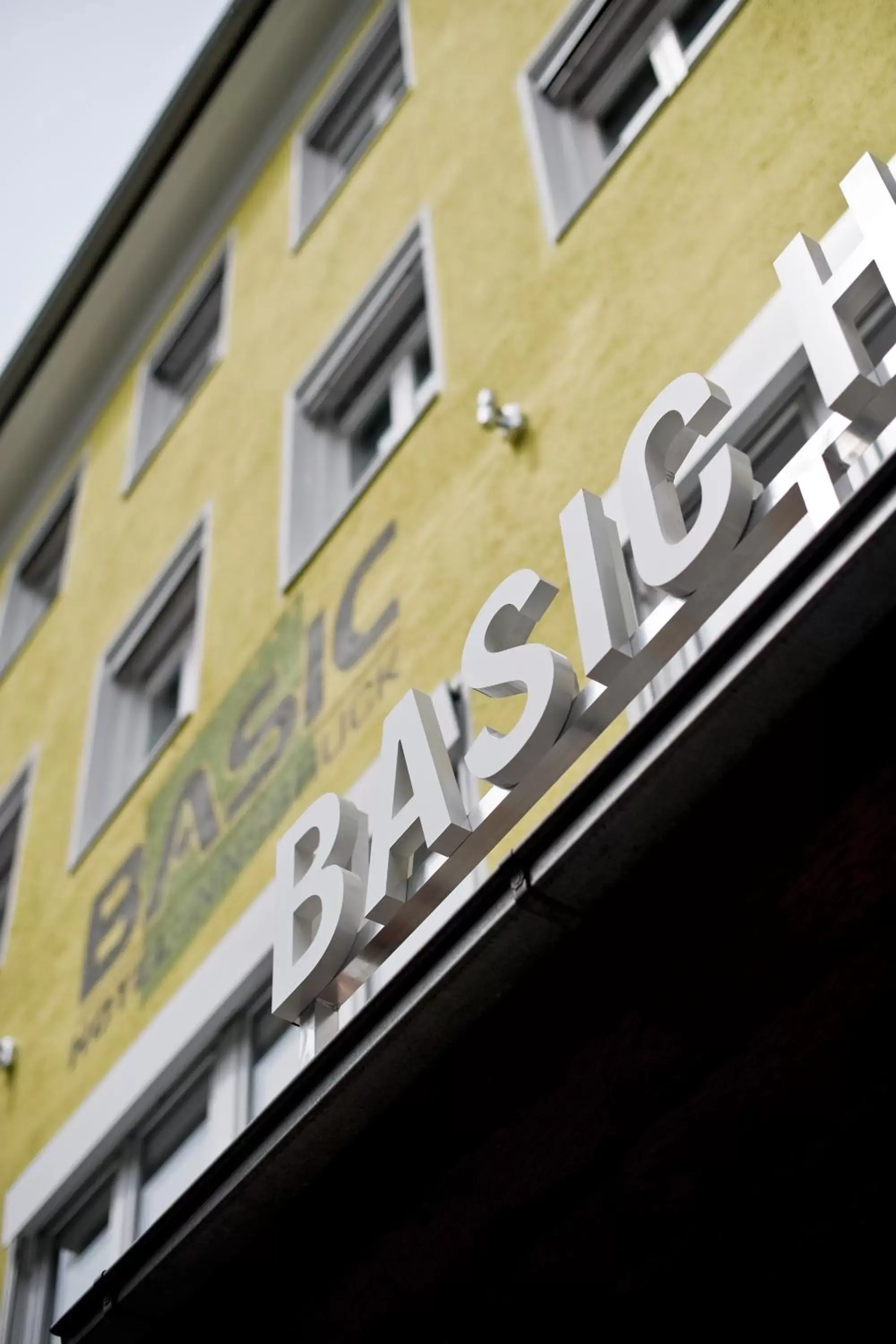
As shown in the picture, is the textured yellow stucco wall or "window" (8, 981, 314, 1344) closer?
the textured yellow stucco wall

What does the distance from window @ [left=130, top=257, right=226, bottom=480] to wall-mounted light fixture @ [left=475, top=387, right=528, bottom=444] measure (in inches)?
227

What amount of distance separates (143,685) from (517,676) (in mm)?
7501

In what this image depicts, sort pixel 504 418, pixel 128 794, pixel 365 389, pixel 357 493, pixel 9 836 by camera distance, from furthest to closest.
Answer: pixel 9 836
pixel 365 389
pixel 128 794
pixel 357 493
pixel 504 418

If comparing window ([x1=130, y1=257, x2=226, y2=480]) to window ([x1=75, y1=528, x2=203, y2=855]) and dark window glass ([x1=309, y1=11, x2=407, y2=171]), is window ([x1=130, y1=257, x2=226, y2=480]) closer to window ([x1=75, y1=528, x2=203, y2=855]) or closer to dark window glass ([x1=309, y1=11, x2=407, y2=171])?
dark window glass ([x1=309, y1=11, x2=407, y2=171])

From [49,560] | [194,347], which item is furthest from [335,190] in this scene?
[49,560]

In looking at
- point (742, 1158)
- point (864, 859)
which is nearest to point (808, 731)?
point (864, 859)

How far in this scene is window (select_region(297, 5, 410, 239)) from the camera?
12094mm

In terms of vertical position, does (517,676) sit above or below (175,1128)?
below

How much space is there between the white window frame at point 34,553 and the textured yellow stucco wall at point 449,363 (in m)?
0.66

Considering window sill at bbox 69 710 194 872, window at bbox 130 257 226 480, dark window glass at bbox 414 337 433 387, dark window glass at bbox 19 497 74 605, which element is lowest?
window sill at bbox 69 710 194 872

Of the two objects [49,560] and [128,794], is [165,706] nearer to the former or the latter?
[128,794]

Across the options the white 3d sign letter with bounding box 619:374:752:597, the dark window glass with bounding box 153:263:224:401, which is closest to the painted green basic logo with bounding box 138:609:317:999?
the white 3d sign letter with bounding box 619:374:752:597

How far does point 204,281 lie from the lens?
13508 millimetres

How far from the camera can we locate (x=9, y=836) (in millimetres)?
12797
